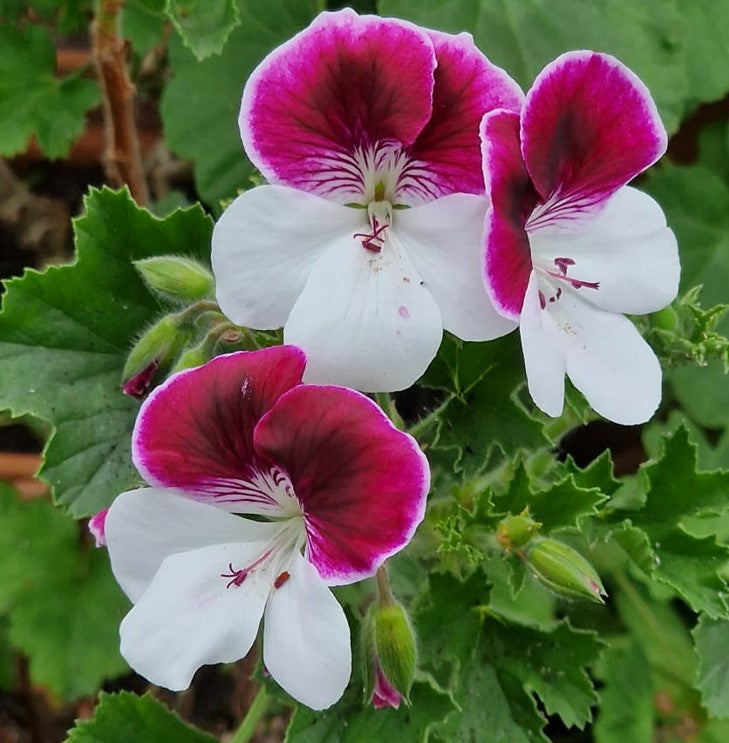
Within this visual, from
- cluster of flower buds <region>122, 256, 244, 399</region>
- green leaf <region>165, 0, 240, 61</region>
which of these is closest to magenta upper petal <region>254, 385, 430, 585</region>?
cluster of flower buds <region>122, 256, 244, 399</region>

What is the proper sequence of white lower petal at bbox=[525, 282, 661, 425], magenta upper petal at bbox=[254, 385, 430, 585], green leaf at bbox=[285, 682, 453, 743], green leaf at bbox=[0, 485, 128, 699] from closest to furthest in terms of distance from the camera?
magenta upper petal at bbox=[254, 385, 430, 585], white lower petal at bbox=[525, 282, 661, 425], green leaf at bbox=[285, 682, 453, 743], green leaf at bbox=[0, 485, 128, 699]

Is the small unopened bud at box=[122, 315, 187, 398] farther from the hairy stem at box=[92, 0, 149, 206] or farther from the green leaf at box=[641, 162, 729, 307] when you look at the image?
the green leaf at box=[641, 162, 729, 307]

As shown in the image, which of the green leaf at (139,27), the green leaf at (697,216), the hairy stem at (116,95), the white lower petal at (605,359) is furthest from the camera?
the green leaf at (697,216)

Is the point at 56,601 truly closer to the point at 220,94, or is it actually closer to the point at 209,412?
the point at 220,94

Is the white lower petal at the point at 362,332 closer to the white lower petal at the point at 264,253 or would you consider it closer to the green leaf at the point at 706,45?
the white lower petal at the point at 264,253

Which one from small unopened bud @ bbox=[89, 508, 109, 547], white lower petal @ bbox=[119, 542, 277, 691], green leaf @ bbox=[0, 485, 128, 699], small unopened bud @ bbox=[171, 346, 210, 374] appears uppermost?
small unopened bud @ bbox=[171, 346, 210, 374]

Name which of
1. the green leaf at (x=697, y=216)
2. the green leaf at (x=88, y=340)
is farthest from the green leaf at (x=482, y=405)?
the green leaf at (x=697, y=216)
